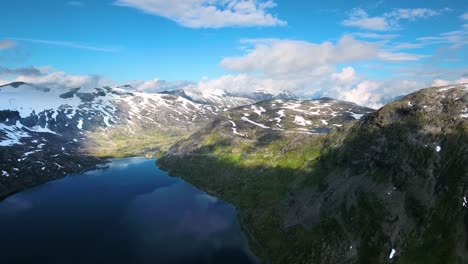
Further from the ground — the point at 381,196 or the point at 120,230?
the point at 381,196

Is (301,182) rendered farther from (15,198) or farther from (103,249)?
(15,198)

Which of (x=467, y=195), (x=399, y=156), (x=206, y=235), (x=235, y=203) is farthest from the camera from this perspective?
(x=235, y=203)

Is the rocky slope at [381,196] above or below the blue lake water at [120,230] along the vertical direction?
above

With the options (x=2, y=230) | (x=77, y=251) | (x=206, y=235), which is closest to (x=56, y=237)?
(x=77, y=251)

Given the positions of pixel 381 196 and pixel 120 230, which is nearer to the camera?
pixel 381 196
